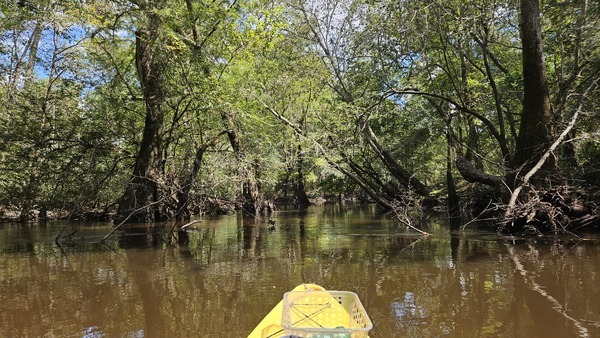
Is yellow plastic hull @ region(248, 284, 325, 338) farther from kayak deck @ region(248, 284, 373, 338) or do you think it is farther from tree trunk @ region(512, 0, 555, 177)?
tree trunk @ region(512, 0, 555, 177)

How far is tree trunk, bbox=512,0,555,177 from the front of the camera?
10086mm

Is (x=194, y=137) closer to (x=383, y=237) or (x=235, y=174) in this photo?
(x=235, y=174)

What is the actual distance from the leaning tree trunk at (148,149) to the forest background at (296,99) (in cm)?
5

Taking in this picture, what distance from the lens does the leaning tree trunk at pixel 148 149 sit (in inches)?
562

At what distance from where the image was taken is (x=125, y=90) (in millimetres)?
17000

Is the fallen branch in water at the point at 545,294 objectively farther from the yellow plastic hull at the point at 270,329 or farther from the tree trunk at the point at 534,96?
the tree trunk at the point at 534,96

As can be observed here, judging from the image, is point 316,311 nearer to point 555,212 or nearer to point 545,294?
point 545,294

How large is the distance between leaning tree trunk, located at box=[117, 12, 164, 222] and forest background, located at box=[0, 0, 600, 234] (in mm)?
52

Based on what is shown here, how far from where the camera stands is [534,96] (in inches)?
406

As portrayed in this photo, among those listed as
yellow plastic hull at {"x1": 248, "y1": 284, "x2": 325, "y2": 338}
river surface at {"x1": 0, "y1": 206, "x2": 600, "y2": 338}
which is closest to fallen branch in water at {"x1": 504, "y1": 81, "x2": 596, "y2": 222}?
river surface at {"x1": 0, "y1": 206, "x2": 600, "y2": 338}

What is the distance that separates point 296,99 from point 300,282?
646 inches

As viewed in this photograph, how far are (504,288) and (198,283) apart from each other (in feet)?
14.0

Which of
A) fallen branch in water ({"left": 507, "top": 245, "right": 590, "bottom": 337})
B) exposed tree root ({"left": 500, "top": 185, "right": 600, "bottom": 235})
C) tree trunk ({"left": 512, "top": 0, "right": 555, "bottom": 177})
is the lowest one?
fallen branch in water ({"left": 507, "top": 245, "right": 590, "bottom": 337})

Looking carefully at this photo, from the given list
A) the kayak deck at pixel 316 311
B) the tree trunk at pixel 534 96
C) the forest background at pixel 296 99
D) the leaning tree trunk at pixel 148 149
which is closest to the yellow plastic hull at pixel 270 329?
the kayak deck at pixel 316 311
